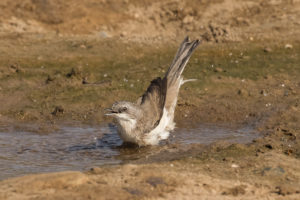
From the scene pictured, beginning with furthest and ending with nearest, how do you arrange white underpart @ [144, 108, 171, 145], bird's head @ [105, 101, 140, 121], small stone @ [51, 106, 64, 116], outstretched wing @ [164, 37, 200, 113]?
small stone @ [51, 106, 64, 116], outstretched wing @ [164, 37, 200, 113], white underpart @ [144, 108, 171, 145], bird's head @ [105, 101, 140, 121]

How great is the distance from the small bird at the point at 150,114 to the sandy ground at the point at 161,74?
37cm

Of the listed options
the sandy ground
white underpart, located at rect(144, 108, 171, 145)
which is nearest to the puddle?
white underpart, located at rect(144, 108, 171, 145)

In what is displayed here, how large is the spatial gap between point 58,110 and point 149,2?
17.6 feet

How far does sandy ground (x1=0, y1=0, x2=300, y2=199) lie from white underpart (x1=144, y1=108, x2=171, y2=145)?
9.8 inches

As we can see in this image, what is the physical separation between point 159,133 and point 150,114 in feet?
1.04

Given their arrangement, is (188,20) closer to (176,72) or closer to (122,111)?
(176,72)

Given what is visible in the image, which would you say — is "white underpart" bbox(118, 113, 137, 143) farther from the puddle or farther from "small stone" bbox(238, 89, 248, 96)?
"small stone" bbox(238, 89, 248, 96)

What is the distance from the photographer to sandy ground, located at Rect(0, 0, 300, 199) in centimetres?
614

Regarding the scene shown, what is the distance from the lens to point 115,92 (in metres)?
Answer: 10.5

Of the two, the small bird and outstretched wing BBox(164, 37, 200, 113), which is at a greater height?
outstretched wing BBox(164, 37, 200, 113)

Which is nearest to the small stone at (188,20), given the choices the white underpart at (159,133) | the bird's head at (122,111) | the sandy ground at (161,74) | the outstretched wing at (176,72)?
the sandy ground at (161,74)

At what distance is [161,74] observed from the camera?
36.3 feet

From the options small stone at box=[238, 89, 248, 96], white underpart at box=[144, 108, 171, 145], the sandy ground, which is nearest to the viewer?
the sandy ground

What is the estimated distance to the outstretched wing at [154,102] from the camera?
862cm
